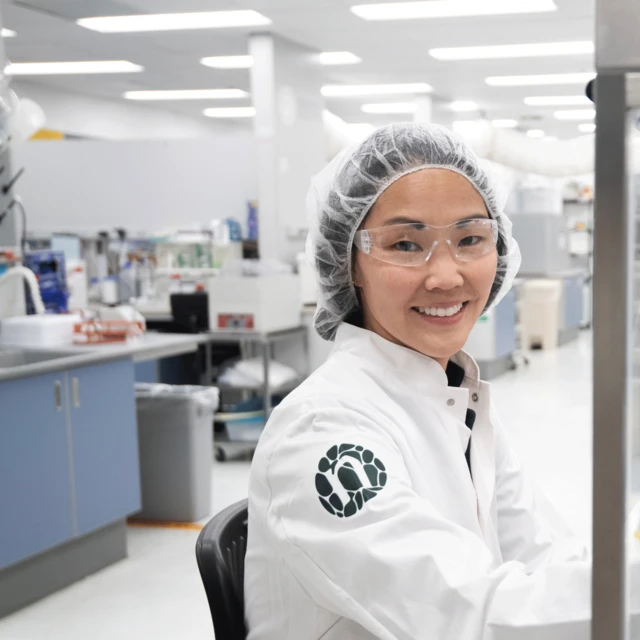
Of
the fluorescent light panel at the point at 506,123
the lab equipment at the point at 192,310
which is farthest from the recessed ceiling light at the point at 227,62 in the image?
the fluorescent light panel at the point at 506,123

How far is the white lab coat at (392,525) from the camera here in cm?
84

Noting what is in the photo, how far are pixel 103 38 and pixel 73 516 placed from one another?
445 centimetres

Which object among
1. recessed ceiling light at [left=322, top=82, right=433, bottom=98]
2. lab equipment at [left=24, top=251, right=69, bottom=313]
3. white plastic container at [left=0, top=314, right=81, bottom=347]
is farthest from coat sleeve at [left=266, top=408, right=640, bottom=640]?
recessed ceiling light at [left=322, top=82, right=433, bottom=98]

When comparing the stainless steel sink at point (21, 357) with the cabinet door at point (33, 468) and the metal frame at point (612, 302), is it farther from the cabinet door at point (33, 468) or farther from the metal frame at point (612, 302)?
the metal frame at point (612, 302)

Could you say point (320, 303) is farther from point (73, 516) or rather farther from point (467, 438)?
point (73, 516)

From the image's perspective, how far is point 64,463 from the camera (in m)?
3.09

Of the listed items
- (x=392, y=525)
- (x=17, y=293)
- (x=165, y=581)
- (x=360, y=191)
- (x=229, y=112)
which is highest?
(x=229, y=112)

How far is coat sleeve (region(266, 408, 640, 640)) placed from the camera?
79cm

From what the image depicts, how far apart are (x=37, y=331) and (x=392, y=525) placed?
9.48 ft

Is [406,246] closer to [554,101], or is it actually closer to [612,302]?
[612,302]

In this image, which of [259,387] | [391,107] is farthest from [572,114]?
[259,387]

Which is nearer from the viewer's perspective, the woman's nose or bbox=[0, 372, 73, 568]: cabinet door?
the woman's nose

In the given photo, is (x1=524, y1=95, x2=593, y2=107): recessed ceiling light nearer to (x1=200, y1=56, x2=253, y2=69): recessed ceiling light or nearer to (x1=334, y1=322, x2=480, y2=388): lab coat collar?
(x1=200, y1=56, x2=253, y2=69): recessed ceiling light

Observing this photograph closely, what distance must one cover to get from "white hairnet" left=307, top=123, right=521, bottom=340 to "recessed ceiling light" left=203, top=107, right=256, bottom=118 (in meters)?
9.19
